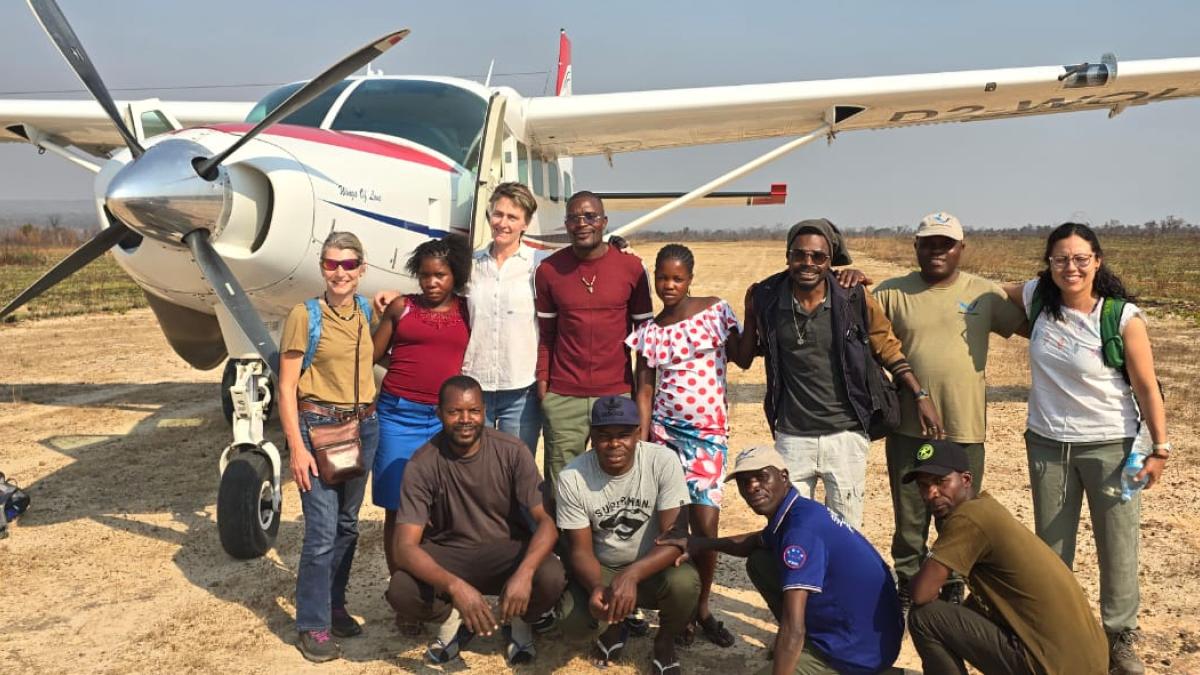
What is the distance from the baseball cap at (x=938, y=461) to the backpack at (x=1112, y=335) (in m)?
0.74

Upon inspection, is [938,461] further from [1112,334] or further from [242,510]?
[242,510]

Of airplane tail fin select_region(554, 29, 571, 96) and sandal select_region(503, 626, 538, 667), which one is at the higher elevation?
airplane tail fin select_region(554, 29, 571, 96)

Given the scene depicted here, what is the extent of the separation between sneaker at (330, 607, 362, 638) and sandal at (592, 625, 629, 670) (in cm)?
103

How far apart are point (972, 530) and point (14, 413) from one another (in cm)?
891

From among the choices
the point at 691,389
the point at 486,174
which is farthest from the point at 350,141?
the point at 691,389

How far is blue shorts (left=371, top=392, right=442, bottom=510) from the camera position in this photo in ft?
12.5

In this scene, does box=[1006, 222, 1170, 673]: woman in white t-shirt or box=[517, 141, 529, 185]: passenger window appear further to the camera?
box=[517, 141, 529, 185]: passenger window

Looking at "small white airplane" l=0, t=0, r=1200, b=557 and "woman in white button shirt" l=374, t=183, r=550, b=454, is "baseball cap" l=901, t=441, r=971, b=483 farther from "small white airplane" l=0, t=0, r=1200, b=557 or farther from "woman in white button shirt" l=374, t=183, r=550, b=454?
"small white airplane" l=0, t=0, r=1200, b=557

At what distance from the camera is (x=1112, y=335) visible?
3.24 meters

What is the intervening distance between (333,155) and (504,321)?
5.03ft

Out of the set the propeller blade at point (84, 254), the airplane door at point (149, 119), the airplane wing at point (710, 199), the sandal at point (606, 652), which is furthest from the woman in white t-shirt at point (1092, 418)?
the airplane wing at point (710, 199)

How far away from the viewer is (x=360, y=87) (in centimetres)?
600

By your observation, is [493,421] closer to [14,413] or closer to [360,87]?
[360,87]

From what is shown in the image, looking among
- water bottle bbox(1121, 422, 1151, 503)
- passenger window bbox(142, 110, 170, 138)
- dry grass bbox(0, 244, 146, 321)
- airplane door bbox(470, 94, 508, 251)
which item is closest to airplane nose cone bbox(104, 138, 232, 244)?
airplane door bbox(470, 94, 508, 251)
